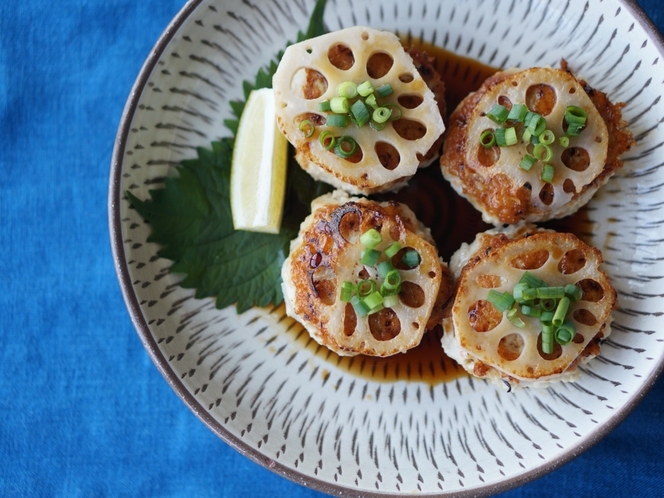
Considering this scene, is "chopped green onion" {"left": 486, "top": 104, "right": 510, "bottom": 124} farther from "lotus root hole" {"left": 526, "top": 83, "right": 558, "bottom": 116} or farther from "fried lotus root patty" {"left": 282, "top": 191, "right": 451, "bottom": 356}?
"fried lotus root patty" {"left": 282, "top": 191, "right": 451, "bottom": 356}

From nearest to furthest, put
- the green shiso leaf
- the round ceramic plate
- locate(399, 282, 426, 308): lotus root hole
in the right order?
locate(399, 282, 426, 308): lotus root hole, the round ceramic plate, the green shiso leaf

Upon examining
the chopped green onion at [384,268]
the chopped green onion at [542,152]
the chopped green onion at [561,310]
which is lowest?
the chopped green onion at [561,310]

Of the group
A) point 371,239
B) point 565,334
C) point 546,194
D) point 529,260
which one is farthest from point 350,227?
point 565,334

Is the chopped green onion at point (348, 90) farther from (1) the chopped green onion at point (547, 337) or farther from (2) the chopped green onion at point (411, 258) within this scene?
(1) the chopped green onion at point (547, 337)

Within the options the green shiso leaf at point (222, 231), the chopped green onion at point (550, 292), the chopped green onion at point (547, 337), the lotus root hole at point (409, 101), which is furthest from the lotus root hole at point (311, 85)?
the chopped green onion at point (547, 337)

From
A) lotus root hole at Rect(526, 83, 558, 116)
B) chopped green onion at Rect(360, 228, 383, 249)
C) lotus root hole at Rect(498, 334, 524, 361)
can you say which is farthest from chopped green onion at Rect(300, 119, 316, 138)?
lotus root hole at Rect(498, 334, 524, 361)

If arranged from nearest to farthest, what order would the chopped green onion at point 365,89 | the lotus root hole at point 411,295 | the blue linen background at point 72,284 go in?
the chopped green onion at point 365,89 → the lotus root hole at point 411,295 → the blue linen background at point 72,284
